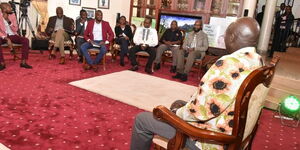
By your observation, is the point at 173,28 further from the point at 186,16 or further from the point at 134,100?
the point at 134,100

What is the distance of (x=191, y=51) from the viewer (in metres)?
5.27

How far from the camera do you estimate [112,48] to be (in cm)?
600

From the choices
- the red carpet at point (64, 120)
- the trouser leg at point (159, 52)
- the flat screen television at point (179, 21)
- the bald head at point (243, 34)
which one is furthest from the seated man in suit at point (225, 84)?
the flat screen television at point (179, 21)

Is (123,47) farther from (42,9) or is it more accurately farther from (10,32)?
(42,9)

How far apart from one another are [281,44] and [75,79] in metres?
5.43

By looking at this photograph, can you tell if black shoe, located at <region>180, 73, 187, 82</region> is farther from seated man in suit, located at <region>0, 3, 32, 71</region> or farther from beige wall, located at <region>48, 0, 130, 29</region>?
beige wall, located at <region>48, 0, 130, 29</region>

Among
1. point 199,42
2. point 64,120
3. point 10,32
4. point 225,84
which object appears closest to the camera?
point 225,84

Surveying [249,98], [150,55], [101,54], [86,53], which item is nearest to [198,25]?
[150,55]

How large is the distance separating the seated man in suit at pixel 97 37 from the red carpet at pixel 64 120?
1.08 meters

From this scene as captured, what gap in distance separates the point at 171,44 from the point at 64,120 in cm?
362

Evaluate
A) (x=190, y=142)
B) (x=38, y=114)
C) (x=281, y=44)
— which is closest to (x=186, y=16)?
(x=281, y=44)

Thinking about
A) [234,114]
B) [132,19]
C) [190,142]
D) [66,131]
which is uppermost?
[132,19]

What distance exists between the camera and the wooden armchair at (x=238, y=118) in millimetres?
1161

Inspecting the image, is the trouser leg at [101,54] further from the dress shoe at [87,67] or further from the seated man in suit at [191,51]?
the seated man in suit at [191,51]
